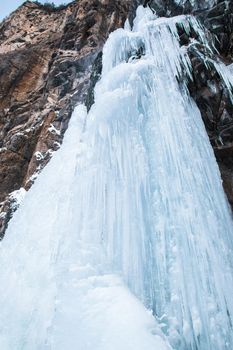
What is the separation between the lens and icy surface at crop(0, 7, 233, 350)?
3.46 metres

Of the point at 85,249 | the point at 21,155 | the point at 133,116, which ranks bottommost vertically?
the point at 21,155

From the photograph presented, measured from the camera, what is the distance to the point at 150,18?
8352 millimetres

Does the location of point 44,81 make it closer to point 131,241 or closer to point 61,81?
point 61,81

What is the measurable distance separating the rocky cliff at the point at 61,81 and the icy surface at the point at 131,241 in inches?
23.9

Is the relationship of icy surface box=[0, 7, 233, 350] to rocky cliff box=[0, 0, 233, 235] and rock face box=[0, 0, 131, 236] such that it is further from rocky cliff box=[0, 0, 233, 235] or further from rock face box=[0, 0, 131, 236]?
rock face box=[0, 0, 131, 236]

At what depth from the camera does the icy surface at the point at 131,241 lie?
3459mm

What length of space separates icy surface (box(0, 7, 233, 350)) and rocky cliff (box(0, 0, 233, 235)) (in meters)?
0.61

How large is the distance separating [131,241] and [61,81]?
6.51 metres

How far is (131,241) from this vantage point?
3.98 meters

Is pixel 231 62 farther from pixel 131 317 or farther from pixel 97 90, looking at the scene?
pixel 131 317

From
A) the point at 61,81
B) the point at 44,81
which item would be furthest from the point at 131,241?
the point at 44,81

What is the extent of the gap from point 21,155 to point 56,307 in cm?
544

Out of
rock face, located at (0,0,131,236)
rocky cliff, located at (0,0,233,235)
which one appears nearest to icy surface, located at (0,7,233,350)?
rocky cliff, located at (0,0,233,235)

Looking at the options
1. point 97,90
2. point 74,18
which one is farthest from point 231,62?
point 74,18
